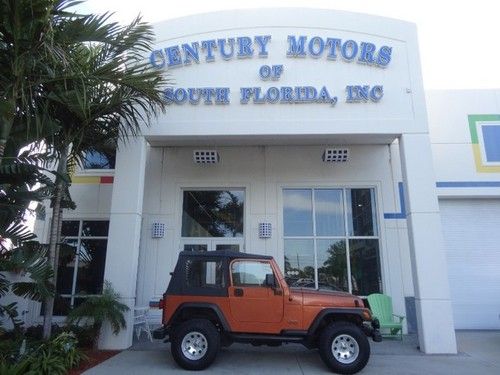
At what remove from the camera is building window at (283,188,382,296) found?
11.1 m

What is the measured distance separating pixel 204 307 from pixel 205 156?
5302 millimetres

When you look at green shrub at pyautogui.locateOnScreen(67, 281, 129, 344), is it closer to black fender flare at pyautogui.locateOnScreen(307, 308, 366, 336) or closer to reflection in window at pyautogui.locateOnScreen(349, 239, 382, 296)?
black fender flare at pyautogui.locateOnScreen(307, 308, 366, 336)

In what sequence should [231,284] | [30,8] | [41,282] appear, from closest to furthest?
1. [30,8]
2. [41,282]
3. [231,284]

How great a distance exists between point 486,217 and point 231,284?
327 inches

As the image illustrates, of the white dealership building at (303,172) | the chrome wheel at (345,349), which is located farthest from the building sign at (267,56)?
the chrome wheel at (345,349)

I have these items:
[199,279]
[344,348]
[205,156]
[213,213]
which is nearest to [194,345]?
[199,279]

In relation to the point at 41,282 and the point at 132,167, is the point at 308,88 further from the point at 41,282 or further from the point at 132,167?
the point at 41,282

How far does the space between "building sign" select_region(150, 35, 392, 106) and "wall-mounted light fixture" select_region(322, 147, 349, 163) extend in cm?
179

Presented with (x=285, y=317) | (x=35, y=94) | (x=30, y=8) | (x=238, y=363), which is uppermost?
(x=30, y=8)

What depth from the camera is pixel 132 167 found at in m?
9.77

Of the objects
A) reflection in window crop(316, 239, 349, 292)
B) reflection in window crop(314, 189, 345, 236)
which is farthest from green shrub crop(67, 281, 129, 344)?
reflection in window crop(314, 189, 345, 236)

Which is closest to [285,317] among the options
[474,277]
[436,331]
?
[436,331]

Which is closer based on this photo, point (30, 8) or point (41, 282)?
point (30, 8)

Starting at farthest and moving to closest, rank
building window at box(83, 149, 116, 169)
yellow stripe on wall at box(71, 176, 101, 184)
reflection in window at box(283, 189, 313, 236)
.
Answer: building window at box(83, 149, 116, 169)
yellow stripe on wall at box(71, 176, 101, 184)
reflection in window at box(283, 189, 313, 236)
